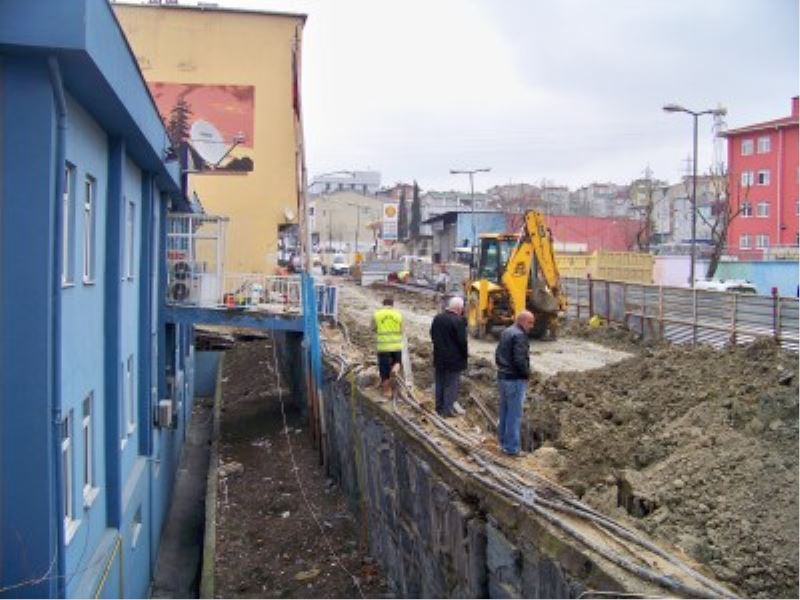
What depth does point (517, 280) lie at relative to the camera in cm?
2275

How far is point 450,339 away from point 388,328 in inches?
69.2

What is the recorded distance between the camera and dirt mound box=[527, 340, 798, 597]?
8.21 meters

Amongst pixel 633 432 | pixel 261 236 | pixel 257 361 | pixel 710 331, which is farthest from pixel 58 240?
pixel 261 236

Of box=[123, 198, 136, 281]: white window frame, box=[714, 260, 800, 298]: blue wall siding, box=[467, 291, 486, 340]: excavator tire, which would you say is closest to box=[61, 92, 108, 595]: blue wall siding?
box=[123, 198, 136, 281]: white window frame

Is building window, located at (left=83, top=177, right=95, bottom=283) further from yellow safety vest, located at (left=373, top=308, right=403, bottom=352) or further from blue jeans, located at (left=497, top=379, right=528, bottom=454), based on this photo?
blue jeans, located at (left=497, top=379, right=528, bottom=454)

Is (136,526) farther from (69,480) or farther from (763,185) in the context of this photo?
(763,185)

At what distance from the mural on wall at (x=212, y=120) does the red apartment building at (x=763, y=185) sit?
3626 centimetres

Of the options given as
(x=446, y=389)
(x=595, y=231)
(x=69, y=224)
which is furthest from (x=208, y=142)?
(x=595, y=231)

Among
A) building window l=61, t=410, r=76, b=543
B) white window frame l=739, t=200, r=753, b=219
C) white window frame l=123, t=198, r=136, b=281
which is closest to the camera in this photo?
building window l=61, t=410, r=76, b=543

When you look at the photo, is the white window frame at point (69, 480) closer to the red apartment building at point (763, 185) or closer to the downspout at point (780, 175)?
the red apartment building at point (763, 185)

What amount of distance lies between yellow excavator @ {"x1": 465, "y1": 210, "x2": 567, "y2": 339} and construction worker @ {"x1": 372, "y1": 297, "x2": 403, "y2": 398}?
9897 millimetres

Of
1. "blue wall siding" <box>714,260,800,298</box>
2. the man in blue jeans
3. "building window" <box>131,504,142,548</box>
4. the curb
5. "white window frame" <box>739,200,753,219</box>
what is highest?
"white window frame" <box>739,200,753,219</box>

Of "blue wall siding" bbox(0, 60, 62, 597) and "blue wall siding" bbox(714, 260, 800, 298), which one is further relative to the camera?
"blue wall siding" bbox(714, 260, 800, 298)

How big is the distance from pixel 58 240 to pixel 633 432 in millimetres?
9362
